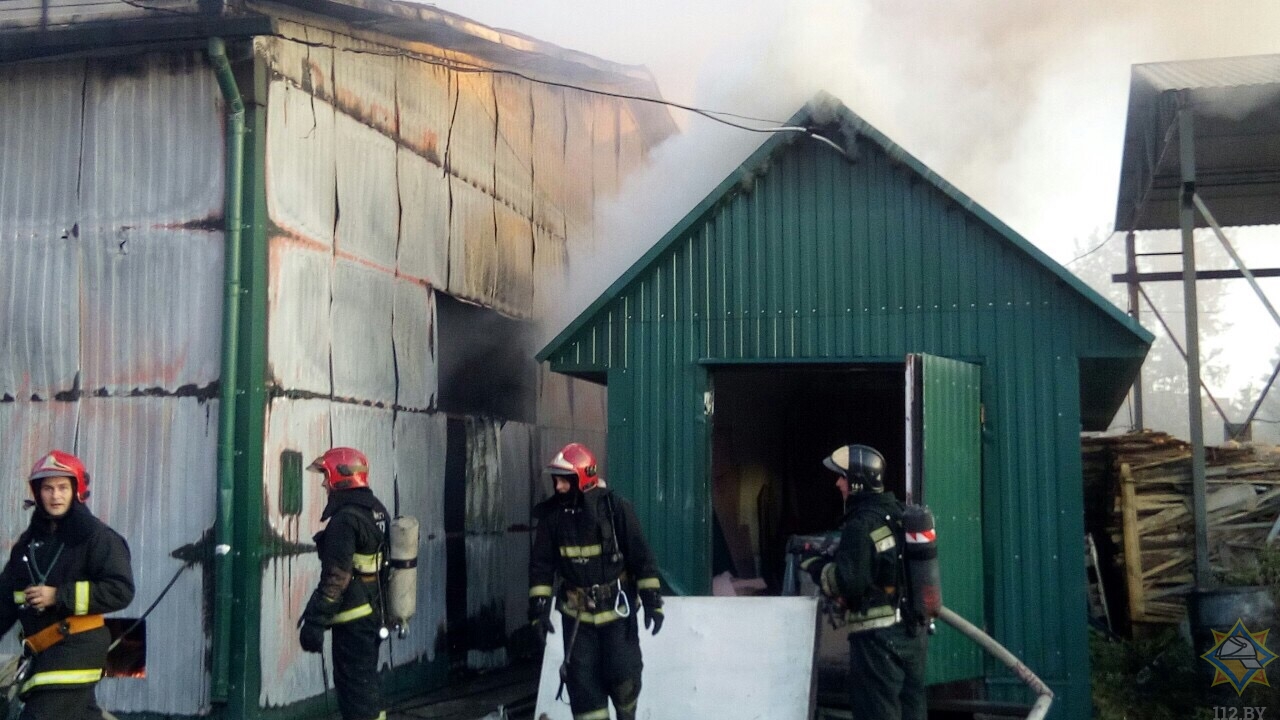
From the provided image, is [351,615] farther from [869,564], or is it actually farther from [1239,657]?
[1239,657]

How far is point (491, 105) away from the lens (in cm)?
1281

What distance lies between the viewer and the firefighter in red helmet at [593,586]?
277 inches

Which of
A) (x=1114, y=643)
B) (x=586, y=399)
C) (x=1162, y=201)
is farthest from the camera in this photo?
(x=586, y=399)

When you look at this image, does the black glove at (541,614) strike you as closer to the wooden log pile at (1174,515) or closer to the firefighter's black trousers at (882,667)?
the firefighter's black trousers at (882,667)

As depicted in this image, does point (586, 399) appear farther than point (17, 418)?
Yes

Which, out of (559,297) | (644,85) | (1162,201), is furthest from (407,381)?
(1162,201)

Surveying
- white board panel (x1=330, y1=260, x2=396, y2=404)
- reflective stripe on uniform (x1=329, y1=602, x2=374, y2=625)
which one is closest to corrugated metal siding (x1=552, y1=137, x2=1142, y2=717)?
white board panel (x1=330, y1=260, x2=396, y2=404)

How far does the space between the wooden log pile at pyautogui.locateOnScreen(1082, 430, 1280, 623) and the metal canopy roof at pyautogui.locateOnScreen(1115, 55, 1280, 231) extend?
307 cm

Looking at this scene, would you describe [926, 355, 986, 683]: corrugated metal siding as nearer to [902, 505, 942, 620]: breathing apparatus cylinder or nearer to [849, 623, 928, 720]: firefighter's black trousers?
[902, 505, 942, 620]: breathing apparatus cylinder

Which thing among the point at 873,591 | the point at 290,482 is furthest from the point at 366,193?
the point at 873,591

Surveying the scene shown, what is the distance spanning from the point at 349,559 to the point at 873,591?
321 cm

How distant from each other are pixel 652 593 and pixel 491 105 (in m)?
7.40

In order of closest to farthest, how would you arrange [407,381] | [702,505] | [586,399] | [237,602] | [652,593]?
1. [652,593]
2. [237,602]
3. [702,505]
4. [407,381]
5. [586,399]

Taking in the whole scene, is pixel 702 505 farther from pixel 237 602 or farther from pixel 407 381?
pixel 237 602
